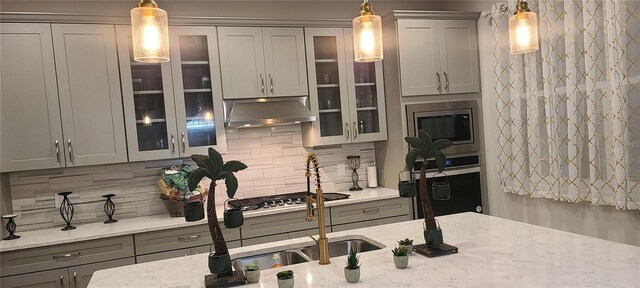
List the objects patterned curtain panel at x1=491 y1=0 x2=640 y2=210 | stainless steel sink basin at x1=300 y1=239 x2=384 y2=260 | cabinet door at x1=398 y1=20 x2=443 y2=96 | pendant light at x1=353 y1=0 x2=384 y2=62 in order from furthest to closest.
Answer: cabinet door at x1=398 y1=20 x2=443 y2=96 → patterned curtain panel at x1=491 y1=0 x2=640 y2=210 → stainless steel sink basin at x1=300 y1=239 x2=384 y2=260 → pendant light at x1=353 y1=0 x2=384 y2=62

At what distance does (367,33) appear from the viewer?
187 centimetres

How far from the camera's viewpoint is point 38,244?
294cm

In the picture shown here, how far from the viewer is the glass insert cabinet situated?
340 cm

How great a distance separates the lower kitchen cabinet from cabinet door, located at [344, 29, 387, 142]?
213 centimetres

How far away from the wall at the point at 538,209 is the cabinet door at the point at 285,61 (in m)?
1.58

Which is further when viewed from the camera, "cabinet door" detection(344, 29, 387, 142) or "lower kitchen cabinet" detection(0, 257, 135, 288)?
"cabinet door" detection(344, 29, 387, 142)

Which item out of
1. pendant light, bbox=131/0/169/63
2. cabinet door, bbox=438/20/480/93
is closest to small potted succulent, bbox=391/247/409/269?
pendant light, bbox=131/0/169/63

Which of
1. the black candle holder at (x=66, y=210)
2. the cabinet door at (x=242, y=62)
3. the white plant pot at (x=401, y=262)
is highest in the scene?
the cabinet door at (x=242, y=62)

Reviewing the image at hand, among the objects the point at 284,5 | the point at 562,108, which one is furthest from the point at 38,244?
the point at 562,108

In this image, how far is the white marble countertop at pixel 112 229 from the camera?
118 inches

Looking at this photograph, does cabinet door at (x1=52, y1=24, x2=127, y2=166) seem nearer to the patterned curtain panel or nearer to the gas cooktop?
the gas cooktop

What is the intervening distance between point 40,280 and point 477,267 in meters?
2.71

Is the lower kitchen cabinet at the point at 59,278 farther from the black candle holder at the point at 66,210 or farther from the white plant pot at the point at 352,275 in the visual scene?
the white plant pot at the point at 352,275

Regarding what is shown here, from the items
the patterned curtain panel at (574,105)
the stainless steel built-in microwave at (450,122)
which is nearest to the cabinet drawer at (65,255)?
the stainless steel built-in microwave at (450,122)
